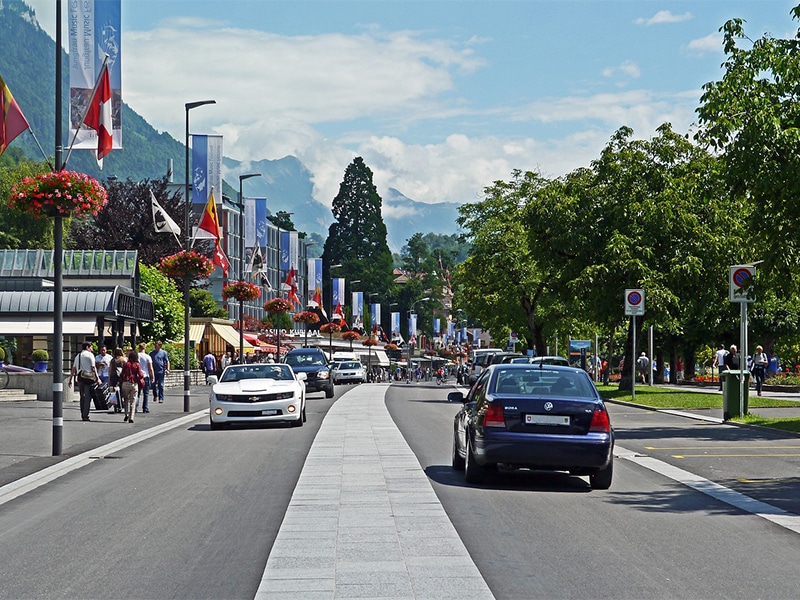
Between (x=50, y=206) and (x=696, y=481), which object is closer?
(x=696, y=481)

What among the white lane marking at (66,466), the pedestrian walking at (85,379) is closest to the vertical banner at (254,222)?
the pedestrian walking at (85,379)

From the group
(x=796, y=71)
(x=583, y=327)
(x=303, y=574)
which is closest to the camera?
(x=303, y=574)

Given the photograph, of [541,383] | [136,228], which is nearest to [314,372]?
[541,383]

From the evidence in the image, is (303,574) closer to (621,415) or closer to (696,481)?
(696,481)

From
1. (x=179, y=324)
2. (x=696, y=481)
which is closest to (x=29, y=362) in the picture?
(x=179, y=324)

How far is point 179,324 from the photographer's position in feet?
226

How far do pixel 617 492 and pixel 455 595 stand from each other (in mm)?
6614

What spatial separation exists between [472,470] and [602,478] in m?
1.54

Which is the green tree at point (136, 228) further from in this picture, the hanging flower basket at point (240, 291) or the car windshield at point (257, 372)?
the car windshield at point (257, 372)

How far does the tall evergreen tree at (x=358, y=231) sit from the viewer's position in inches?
5344

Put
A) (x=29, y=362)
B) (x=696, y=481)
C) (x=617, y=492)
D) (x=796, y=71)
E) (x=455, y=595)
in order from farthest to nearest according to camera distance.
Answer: (x=29, y=362), (x=796, y=71), (x=696, y=481), (x=617, y=492), (x=455, y=595)

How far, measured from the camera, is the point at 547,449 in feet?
45.1

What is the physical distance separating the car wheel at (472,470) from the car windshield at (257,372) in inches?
491

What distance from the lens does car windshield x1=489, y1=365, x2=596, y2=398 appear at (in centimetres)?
1430
